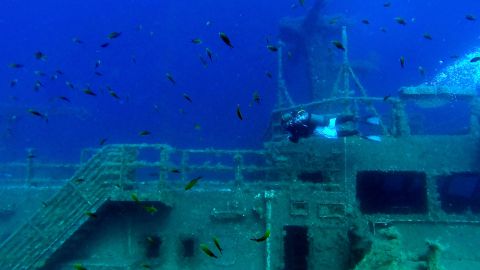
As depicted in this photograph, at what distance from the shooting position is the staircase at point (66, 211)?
9.44 meters

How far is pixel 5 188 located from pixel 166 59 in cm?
9662

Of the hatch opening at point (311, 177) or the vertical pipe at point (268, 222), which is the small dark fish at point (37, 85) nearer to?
the vertical pipe at point (268, 222)

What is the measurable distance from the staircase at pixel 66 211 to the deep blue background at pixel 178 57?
48419 millimetres

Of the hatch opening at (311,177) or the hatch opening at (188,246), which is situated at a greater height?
the hatch opening at (311,177)

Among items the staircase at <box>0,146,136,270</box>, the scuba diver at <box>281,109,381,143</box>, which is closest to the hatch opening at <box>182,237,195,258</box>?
the staircase at <box>0,146,136,270</box>

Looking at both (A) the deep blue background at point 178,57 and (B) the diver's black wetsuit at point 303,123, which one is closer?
(B) the diver's black wetsuit at point 303,123

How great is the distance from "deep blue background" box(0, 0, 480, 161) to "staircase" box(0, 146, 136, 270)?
159ft

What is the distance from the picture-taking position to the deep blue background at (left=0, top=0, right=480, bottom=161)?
71125 mm

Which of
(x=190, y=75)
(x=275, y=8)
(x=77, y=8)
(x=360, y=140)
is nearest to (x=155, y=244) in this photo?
(x=360, y=140)

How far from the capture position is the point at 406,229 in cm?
994

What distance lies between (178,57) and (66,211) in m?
97.9

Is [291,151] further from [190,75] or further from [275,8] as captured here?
[275,8]

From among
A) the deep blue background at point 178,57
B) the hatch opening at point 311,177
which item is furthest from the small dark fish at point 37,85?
the deep blue background at point 178,57

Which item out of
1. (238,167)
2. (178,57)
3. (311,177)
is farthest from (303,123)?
(178,57)
